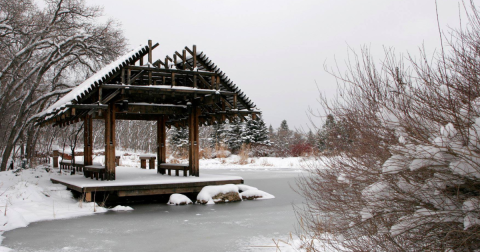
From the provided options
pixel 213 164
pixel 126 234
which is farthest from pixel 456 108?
pixel 213 164

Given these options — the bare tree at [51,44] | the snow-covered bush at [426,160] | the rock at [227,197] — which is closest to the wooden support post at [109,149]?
the rock at [227,197]

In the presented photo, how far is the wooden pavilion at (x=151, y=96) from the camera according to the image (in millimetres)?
11258

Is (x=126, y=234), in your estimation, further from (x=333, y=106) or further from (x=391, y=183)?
(x=391, y=183)

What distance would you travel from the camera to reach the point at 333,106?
4953 millimetres

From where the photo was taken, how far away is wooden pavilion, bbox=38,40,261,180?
11.3 metres

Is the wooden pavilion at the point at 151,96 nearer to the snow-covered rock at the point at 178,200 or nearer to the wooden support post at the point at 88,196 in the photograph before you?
the wooden support post at the point at 88,196

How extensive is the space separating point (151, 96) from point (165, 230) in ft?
19.9

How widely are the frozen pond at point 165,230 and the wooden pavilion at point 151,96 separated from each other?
2.86 m

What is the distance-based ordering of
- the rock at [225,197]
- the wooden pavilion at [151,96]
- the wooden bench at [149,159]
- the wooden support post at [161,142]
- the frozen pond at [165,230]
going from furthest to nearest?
the wooden bench at [149,159], the wooden support post at [161,142], the rock at [225,197], the wooden pavilion at [151,96], the frozen pond at [165,230]

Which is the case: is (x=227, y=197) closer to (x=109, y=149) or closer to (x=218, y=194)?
(x=218, y=194)

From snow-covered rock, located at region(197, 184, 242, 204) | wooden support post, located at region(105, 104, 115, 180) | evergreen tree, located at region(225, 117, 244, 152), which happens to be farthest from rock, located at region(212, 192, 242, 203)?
evergreen tree, located at region(225, 117, 244, 152)

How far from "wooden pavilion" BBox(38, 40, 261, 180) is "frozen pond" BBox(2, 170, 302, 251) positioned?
9.40ft

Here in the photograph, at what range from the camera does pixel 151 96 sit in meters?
13.0

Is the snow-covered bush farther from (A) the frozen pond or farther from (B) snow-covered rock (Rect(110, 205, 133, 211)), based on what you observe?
(B) snow-covered rock (Rect(110, 205, 133, 211))
